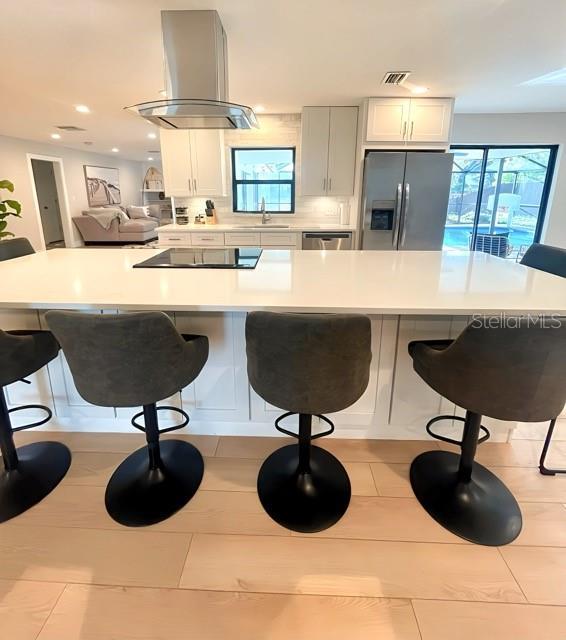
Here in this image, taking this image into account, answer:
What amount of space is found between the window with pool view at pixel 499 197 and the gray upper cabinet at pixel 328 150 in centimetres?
155

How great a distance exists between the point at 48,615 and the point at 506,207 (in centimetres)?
616

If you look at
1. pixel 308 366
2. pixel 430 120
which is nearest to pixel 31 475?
pixel 308 366

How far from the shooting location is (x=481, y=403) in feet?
4.18

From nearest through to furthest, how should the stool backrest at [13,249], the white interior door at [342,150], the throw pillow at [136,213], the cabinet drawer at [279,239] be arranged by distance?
the stool backrest at [13,249], the white interior door at [342,150], the cabinet drawer at [279,239], the throw pillow at [136,213]

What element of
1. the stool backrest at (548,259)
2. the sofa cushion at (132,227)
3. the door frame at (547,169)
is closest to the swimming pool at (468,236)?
the door frame at (547,169)

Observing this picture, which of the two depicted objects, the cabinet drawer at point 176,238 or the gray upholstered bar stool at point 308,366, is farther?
the cabinet drawer at point 176,238

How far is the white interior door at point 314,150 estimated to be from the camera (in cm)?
428

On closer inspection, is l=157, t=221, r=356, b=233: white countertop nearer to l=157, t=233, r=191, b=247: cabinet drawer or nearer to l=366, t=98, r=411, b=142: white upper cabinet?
l=157, t=233, r=191, b=247: cabinet drawer

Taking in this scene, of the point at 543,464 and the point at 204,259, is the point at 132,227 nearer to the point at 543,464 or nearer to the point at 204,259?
the point at 204,259

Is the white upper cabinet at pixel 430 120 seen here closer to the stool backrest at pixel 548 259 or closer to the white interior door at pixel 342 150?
the white interior door at pixel 342 150

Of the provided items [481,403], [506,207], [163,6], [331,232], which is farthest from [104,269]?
[506,207]

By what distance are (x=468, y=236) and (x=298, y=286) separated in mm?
4821

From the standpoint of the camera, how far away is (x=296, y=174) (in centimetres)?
475

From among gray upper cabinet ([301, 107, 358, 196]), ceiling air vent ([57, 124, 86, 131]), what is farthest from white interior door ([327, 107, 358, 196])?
ceiling air vent ([57, 124, 86, 131])
